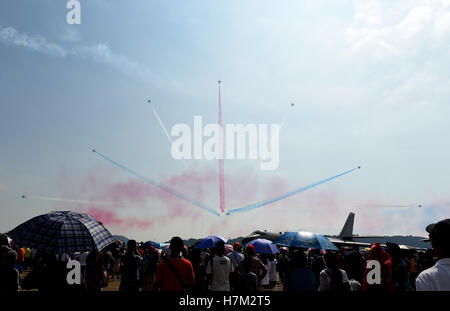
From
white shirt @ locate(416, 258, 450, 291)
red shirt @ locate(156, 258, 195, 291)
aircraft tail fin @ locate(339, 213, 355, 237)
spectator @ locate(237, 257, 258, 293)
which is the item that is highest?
white shirt @ locate(416, 258, 450, 291)

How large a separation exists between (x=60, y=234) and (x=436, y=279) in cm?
704

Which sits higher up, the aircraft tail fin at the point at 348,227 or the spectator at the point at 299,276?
the spectator at the point at 299,276

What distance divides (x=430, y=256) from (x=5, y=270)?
13166mm

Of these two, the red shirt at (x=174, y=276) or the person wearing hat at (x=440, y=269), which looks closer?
the person wearing hat at (x=440, y=269)

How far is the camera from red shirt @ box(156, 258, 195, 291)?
21.2ft

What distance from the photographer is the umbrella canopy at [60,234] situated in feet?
24.9

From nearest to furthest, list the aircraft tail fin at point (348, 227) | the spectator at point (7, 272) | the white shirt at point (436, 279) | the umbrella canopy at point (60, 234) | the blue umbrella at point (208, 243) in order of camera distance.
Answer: the white shirt at point (436, 279), the spectator at point (7, 272), the umbrella canopy at point (60, 234), the blue umbrella at point (208, 243), the aircraft tail fin at point (348, 227)

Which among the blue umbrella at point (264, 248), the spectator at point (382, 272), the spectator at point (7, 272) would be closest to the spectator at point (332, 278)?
the spectator at point (382, 272)

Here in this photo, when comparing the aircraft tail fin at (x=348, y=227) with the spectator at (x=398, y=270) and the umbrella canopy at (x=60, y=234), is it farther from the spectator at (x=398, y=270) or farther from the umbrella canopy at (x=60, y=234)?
the umbrella canopy at (x=60, y=234)

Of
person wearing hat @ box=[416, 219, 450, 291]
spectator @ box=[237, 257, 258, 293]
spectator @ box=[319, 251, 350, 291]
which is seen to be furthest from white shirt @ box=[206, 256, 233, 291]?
person wearing hat @ box=[416, 219, 450, 291]

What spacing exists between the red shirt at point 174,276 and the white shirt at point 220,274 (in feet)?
7.12

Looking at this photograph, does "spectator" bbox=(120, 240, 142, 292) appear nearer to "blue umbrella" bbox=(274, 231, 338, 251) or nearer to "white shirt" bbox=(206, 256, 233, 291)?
"white shirt" bbox=(206, 256, 233, 291)

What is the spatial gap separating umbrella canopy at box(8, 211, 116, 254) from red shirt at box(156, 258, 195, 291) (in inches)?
81.6
